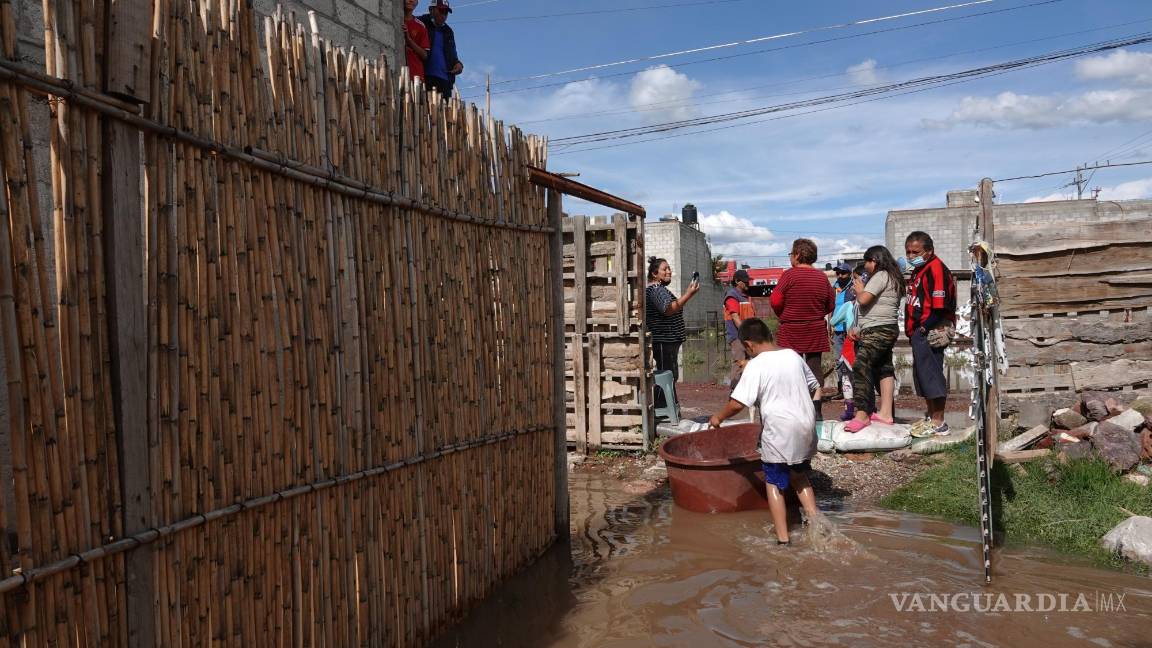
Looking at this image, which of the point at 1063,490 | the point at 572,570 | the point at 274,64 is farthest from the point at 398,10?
the point at 1063,490

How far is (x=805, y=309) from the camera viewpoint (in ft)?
25.1

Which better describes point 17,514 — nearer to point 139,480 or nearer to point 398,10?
point 139,480

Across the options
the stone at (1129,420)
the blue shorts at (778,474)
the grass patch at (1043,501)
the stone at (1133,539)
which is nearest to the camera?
the stone at (1133,539)

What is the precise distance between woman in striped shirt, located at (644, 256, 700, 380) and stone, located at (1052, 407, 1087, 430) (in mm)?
3563

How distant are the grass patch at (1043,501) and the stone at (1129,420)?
52 centimetres

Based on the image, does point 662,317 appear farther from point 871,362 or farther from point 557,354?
point 557,354

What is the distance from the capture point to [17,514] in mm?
2070

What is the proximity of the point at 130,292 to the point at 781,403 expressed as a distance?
4145mm

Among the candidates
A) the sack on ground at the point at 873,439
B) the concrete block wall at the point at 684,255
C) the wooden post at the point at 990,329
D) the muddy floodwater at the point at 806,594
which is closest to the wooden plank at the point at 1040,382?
the wooden post at the point at 990,329

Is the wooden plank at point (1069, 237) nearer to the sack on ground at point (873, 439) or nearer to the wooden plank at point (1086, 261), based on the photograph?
the wooden plank at point (1086, 261)

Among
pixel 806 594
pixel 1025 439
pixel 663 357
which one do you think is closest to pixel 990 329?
pixel 1025 439

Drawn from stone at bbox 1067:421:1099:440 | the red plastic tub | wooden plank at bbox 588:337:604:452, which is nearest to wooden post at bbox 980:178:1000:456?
stone at bbox 1067:421:1099:440

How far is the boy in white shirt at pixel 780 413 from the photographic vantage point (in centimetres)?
541

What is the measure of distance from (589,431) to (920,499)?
134 inches
